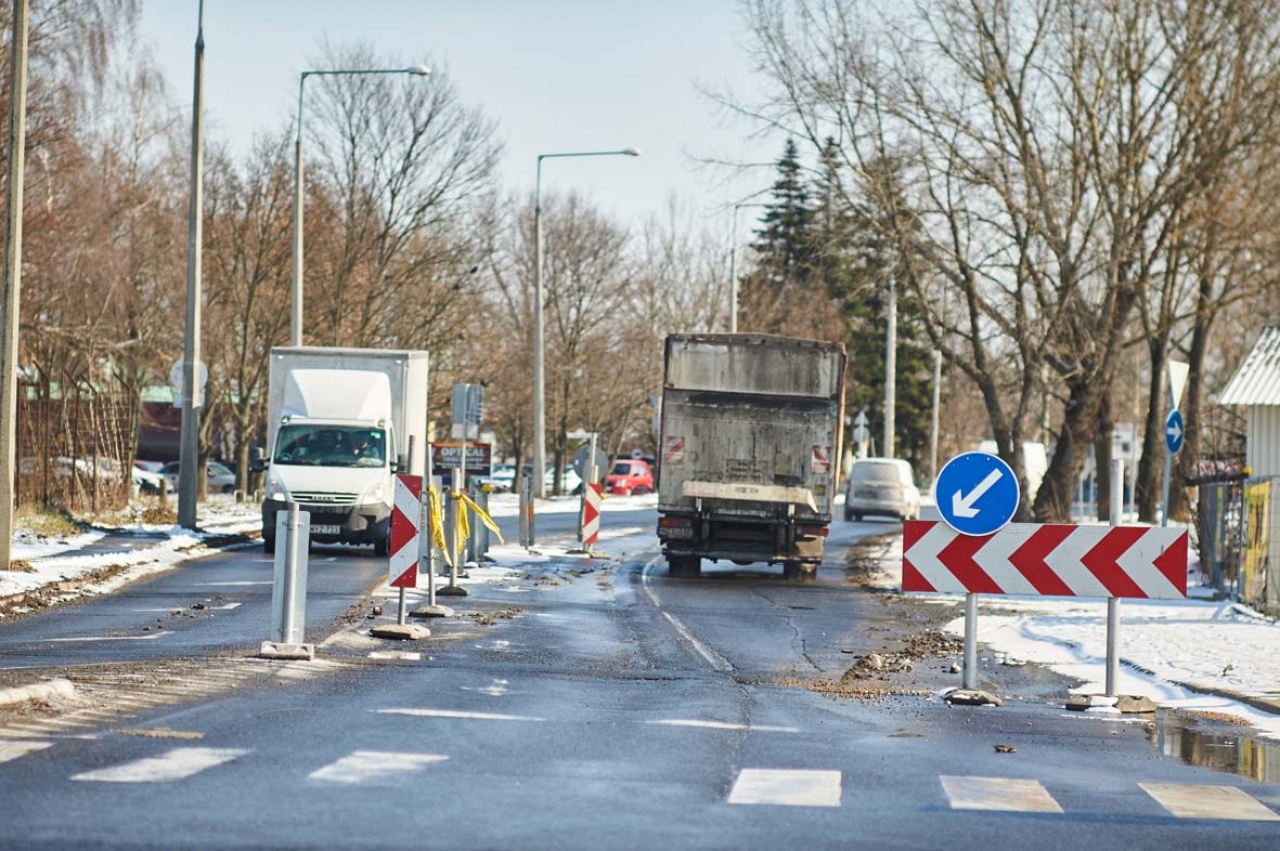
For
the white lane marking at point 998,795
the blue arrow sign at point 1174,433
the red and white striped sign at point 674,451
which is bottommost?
the white lane marking at point 998,795

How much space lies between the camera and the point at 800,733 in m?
11.2

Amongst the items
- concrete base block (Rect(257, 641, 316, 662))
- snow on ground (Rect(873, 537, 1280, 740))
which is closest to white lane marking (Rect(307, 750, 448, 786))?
concrete base block (Rect(257, 641, 316, 662))

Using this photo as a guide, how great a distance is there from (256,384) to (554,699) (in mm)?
41122

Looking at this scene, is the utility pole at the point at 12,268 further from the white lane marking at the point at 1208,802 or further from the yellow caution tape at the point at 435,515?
the white lane marking at the point at 1208,802

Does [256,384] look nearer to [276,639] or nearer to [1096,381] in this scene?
[1096,381]

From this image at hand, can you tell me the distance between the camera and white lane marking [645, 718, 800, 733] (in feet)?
36.9

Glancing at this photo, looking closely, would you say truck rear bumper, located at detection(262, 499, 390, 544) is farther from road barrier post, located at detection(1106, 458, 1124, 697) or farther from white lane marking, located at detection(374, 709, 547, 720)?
white lane marking, located at detection(374, 709, 547, 720)

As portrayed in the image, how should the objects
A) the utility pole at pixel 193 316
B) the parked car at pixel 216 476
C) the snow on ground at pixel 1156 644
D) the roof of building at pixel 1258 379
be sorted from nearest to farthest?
the snow on ground at pixel 1156 644, the utility pole at pixel 193 316, the roof of building at pixel 1258 379, the parked car at pixel 216 476

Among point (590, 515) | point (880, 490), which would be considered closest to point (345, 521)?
point (590, 515)

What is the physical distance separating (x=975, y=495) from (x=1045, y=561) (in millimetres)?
673

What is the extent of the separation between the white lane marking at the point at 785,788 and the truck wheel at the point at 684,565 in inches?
731

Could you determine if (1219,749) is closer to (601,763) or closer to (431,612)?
(601,763)

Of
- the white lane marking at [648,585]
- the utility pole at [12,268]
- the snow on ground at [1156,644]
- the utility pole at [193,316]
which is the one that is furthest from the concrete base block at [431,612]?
the utility pole at [193,316]

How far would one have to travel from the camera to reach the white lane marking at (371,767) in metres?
8.64
